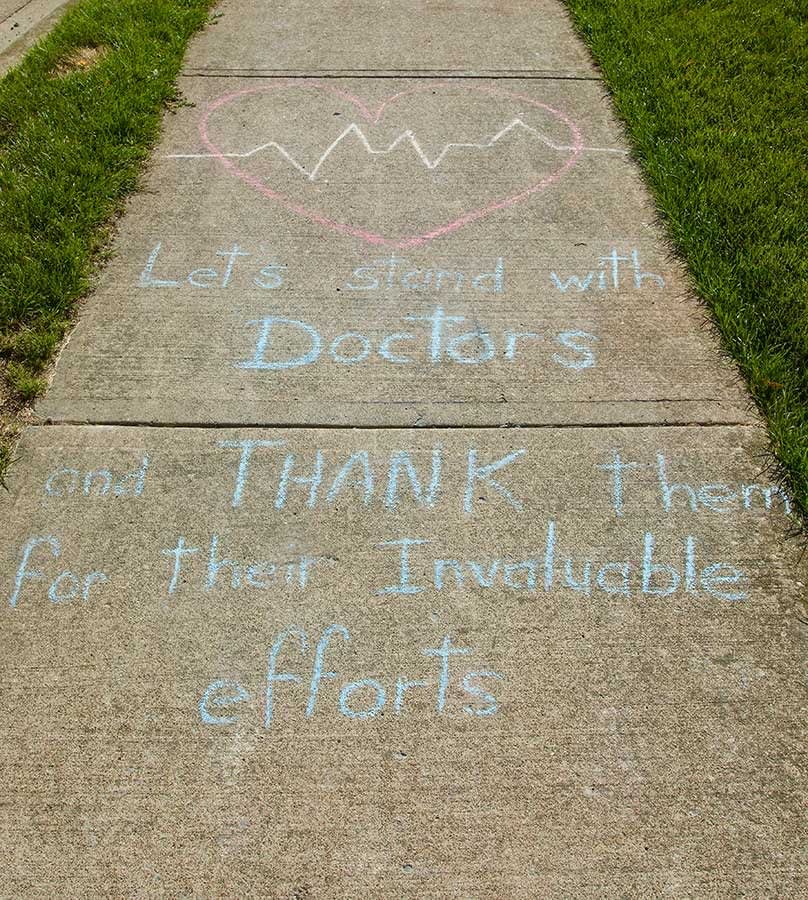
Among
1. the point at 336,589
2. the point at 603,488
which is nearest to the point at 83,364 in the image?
the point at 336,589

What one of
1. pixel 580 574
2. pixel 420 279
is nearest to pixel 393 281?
pixel 420 279

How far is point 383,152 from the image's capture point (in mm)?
4828

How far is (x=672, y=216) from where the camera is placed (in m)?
4.25

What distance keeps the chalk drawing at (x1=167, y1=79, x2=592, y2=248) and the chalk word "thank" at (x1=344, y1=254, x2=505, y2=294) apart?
0.67 feet

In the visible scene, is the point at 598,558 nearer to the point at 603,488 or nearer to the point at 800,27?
the point at 603,488

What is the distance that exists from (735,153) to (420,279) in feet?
6.59

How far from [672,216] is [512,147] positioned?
41.5 inches

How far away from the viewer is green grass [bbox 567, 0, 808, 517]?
11.6 ft

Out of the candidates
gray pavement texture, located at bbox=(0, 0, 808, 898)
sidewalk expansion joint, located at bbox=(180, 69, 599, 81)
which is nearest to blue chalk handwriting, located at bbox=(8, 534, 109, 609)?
gray pavement texture, located at bbox=(0, 0, 808, 898)

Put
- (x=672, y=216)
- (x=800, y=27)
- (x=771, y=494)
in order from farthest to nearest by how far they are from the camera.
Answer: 1. (x=800, y=27)
2. (x=672, y=216)
3. (x=771, y=494)

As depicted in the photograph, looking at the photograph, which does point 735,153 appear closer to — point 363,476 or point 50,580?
point 363,476

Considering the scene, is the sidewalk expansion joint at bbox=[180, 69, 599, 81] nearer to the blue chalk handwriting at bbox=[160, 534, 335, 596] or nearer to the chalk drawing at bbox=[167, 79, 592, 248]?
the chalk drawing at bbox=[167, 79, 592, 248]

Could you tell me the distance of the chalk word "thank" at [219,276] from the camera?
395 cm

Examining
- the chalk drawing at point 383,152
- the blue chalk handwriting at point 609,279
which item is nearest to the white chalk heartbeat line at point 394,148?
Result: the chalk drawing at point 383,152
